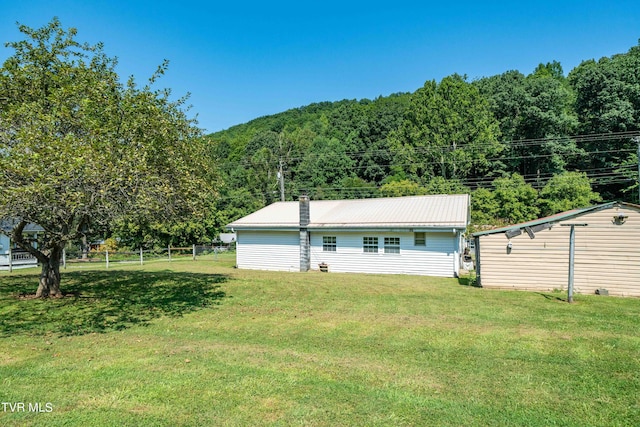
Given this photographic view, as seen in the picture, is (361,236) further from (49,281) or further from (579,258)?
(49,281)

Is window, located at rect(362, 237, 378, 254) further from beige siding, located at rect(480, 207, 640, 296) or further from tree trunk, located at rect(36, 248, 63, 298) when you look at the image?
tree trunk, located at rect(36, 248, 63, 298)

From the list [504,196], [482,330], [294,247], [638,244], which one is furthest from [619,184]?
[482,330]

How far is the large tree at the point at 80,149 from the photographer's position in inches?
300

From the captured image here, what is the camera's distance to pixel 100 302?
10930 millimetres

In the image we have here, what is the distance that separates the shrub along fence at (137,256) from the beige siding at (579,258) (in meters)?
20.5

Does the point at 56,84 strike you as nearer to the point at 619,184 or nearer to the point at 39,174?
the point at 39,174

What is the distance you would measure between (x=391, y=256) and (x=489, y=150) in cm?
2979

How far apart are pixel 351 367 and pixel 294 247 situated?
1614cm

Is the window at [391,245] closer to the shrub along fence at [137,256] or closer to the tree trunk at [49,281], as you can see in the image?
the tree trunk at [49,281]

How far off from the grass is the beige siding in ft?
4.87

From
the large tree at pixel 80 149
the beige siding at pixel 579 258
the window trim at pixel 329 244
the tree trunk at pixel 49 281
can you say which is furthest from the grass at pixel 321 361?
the window trim at pixel 329 244

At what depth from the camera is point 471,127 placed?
44219 mm

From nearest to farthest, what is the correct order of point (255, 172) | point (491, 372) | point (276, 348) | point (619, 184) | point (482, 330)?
point (491, 372) < point (276, 348) < point (482, 330) < point (619, 184) < point (255, 172)

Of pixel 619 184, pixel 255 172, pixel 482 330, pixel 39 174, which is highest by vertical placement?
pixel 255 172
